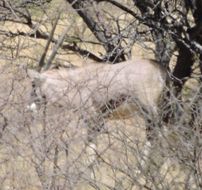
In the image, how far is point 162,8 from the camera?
306 inches

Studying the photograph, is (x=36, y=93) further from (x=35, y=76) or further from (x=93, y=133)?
(x=93, y=133)

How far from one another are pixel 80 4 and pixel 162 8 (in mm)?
1197

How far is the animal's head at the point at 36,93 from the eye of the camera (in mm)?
5260

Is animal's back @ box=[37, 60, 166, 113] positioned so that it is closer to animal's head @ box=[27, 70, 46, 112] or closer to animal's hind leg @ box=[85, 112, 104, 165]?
animal's head @ box=[27, 70, 46, 112]

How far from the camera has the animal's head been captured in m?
5.26

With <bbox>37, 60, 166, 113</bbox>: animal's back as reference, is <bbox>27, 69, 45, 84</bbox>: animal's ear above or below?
below

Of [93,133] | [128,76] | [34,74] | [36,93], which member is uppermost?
[93,133]

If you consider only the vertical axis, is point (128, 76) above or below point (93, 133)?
below

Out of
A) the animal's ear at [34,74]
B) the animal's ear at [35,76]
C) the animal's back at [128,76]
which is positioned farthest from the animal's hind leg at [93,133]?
the animal's ear at [34,74]

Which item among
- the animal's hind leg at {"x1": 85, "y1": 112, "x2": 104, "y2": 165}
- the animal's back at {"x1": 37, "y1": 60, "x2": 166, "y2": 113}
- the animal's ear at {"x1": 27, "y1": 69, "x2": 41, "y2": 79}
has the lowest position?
the animal's ear at {"x1": 27, "y1": 69, "x2": 41, "y2": 79}

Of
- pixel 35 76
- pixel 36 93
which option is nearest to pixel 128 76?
pixel 35 76

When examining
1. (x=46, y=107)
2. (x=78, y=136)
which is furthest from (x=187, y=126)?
(x=46, y=107)

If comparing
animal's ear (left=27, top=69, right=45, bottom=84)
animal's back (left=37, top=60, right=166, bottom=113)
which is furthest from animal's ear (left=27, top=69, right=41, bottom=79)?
animal's back (left=37, top=60, right=166, bottom=113)

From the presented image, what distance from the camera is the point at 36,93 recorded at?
6.71 m
